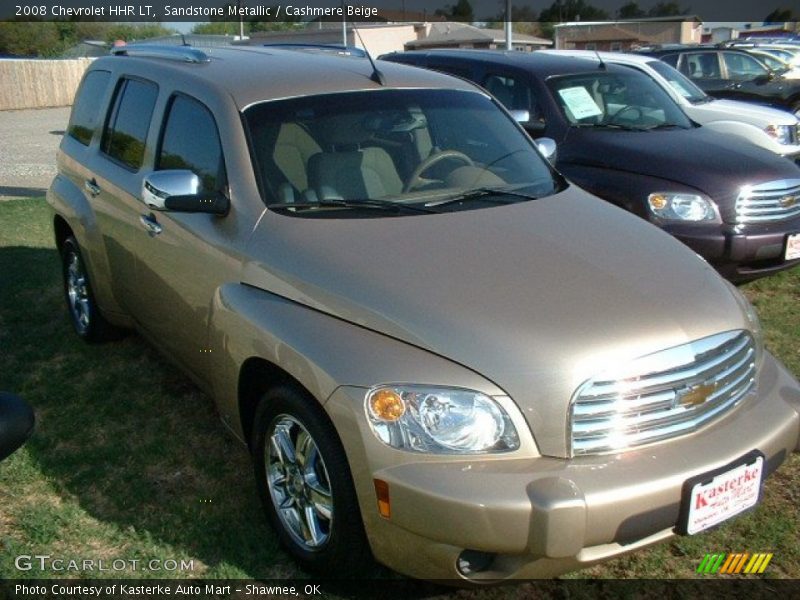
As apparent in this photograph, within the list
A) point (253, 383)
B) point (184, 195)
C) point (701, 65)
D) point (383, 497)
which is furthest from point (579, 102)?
point (701, 65)

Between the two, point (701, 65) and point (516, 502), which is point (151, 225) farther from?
point (701, 65)

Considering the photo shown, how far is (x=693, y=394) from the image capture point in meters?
2.73

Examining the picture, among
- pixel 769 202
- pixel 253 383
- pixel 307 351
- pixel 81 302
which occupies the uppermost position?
pixel 307 351

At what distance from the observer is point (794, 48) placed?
25.7 m

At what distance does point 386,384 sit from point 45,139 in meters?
→ 19.2

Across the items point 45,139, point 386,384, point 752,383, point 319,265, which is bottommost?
point 45,139

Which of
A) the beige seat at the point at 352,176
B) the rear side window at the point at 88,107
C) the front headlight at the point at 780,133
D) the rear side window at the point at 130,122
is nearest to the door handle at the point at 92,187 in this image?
the rear side window at the point at 130,122

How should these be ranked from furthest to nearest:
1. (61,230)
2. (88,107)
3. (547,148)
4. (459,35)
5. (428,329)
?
1. (459,35)
2. (61,230)
3. (88,107)
4. (547,148)
5. (428,329)

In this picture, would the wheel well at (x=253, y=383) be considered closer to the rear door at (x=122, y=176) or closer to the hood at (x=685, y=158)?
the rear door at (x=122, y=176)

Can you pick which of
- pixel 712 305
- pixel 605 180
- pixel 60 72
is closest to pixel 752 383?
pixel 712 305

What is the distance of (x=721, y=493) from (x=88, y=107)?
14.0 ft

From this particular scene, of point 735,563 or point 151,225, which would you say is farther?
point 151,225

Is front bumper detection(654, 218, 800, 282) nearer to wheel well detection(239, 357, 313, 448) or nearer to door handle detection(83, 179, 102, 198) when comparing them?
wheel well detection(239, 357, 313, 448)

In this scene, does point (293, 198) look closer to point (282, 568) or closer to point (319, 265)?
point (319, 265)
